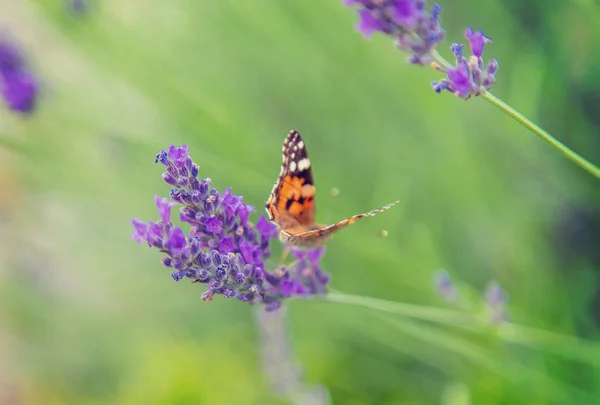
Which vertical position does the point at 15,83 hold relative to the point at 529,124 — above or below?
above

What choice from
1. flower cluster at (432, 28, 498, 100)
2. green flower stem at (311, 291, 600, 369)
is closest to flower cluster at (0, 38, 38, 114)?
green flower stem at (311, 291, 600, 369)

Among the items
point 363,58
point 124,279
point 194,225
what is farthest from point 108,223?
point 194,225

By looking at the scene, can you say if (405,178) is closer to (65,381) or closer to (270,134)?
(270,134)

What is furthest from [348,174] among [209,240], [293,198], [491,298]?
[209,240]

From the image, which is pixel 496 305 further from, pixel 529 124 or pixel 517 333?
pixel 529 124

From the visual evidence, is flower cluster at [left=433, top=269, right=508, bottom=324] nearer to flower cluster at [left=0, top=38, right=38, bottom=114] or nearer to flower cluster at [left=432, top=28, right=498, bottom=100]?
flower cluster at [left=432, top=28, right=498, bottom=100]
